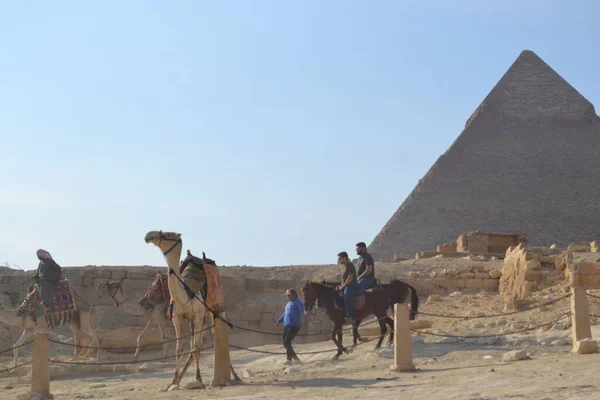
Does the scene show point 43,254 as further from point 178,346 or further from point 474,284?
point 474,284

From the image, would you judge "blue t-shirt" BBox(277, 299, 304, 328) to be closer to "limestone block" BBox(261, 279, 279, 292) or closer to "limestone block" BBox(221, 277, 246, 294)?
"limestone block" BBox(221, 277, 246, 294)

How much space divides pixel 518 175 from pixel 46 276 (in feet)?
229

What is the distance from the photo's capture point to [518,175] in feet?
270

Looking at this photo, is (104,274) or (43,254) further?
(104,274)

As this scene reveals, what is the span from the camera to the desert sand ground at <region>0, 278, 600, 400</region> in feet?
29.9

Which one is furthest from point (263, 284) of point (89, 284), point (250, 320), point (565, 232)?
point (565, 232)

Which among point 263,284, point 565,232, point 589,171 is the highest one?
point 589,171

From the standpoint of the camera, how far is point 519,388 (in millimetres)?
8844

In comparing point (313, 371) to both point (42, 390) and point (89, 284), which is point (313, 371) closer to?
point (42, 390)

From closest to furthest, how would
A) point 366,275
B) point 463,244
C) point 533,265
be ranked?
point 366,275 < point 533,265 < point 463,244

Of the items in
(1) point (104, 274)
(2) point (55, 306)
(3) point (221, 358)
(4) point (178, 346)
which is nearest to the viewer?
(3) point (221, 358)

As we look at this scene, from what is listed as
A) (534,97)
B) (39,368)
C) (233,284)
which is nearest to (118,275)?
(233,284)

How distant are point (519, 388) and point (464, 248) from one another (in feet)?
86.8

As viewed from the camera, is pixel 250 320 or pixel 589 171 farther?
pixel 589 171
